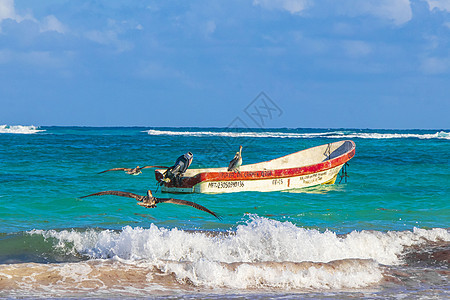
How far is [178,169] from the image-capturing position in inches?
547

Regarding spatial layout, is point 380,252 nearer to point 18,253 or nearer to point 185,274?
point 185,274

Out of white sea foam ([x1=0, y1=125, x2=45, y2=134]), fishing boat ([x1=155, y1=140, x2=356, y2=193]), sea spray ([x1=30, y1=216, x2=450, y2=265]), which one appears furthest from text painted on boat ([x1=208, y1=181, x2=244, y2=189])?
white sea foam ([x1=0, y1=125, x2=45, y2=134])

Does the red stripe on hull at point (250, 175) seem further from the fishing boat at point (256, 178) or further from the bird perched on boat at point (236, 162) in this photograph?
the bird perched on boat at point (236, 162)

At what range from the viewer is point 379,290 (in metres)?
6.05

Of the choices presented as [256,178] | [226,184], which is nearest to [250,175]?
[256,178]

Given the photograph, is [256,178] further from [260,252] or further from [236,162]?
[260,252]

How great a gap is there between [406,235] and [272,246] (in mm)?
2596

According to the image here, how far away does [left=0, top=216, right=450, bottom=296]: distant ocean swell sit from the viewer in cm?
608

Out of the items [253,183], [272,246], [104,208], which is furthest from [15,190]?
[272,246]

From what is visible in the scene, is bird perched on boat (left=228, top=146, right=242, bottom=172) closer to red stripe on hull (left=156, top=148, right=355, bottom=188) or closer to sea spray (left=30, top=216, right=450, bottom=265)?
red stripe on hull (left=156, top=148, right=355, bottom=188)

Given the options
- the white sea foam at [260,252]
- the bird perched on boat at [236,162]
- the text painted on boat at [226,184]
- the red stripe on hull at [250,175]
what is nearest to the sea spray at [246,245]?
the white sea foam at [260,252]

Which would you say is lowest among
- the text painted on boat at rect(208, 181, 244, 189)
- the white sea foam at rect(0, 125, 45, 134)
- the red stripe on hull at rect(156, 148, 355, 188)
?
the text painted on boat at rect(208, 181, 244, 189)

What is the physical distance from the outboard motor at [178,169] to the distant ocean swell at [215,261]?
16.0 feet

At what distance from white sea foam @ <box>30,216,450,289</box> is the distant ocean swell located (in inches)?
0.5
